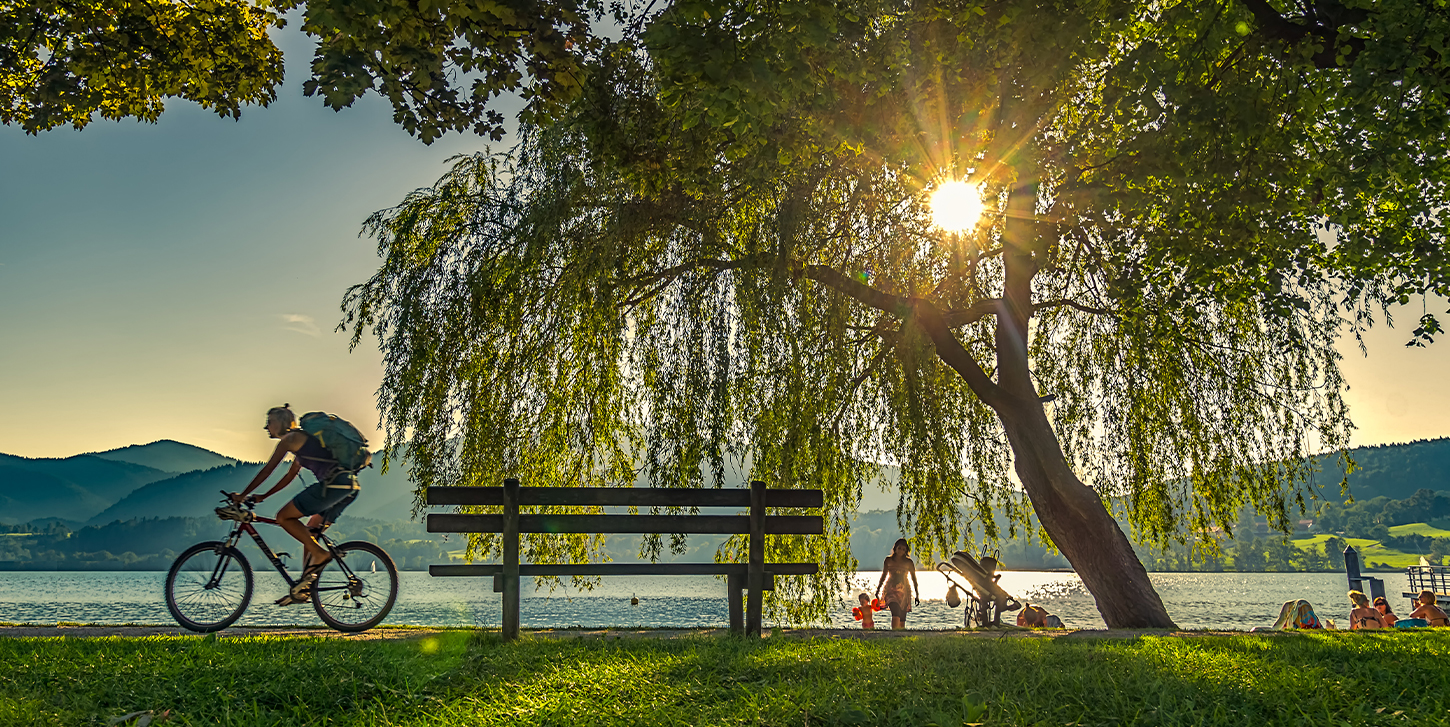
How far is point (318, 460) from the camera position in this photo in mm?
6777

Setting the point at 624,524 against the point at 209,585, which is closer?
the point at 624,524

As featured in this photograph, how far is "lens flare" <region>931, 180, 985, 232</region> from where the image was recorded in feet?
30.5

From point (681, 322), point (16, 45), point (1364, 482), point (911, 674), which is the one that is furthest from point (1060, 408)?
point (1364, 482)

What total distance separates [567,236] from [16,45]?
17.5ft

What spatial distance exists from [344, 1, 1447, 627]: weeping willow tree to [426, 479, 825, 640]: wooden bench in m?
1.95

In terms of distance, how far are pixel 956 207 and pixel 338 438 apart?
7429 millimetres

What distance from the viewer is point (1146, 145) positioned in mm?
6914

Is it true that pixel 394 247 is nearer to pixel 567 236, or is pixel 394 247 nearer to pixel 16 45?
pixel 567 236

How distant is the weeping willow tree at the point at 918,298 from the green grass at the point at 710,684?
158 inches

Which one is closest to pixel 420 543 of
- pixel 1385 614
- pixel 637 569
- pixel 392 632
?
pixel 1385 614

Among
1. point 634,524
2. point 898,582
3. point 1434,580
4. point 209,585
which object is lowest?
point 1434,580

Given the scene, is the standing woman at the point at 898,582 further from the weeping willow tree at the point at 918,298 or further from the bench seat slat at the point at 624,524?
the bench seat slat at the point at 624,524

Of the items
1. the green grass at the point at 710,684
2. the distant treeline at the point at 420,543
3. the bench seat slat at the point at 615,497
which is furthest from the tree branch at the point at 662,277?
the distant treeline at the point at 420,543

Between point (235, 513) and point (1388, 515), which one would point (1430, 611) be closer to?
point (235, 513)
